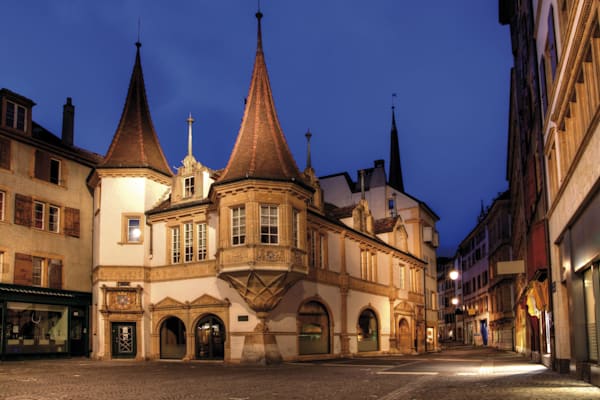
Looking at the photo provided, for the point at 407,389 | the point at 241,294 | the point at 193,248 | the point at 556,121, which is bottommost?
the point at 407,389

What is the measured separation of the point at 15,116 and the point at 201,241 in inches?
477

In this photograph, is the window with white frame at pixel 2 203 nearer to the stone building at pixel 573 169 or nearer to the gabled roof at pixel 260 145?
the gabled roof at pixel 260 145

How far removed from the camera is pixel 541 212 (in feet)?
85.5

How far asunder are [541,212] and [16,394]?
1965 cm

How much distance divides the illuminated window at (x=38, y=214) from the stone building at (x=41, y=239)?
16 millimetres

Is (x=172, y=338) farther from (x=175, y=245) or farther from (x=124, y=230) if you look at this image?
(x=124, y=230)

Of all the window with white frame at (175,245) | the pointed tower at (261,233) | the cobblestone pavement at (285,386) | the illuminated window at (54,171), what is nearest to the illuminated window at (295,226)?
the pointed tower at (261,233)

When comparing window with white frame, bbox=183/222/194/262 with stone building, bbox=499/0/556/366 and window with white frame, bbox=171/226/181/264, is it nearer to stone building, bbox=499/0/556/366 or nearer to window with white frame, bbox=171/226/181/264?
window with white frame, bbox=171/226/181/264

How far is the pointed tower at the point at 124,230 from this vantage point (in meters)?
34.9

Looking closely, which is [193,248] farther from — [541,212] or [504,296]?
[504,296]

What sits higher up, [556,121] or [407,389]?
[556,121]

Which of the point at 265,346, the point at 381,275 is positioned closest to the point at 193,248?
the point at 265,346

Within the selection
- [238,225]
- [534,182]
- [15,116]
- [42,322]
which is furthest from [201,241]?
[534,182]

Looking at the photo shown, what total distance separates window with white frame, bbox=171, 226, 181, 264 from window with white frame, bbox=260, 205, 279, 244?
261 inches
